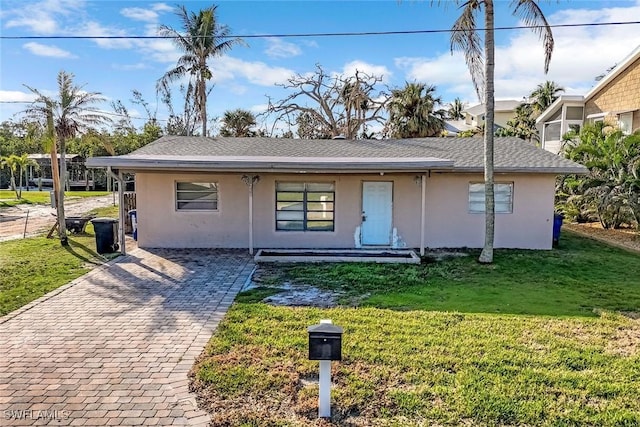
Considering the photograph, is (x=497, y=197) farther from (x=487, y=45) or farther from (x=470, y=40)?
(x=470, y=40)

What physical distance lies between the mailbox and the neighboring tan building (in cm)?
4458

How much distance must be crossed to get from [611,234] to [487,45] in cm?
943

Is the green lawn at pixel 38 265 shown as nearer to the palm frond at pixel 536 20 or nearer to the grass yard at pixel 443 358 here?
the grass yard at pixel 443 358

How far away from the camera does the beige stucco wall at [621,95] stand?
1944 cm

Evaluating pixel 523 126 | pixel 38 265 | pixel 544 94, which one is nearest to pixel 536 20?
pixel 38 265

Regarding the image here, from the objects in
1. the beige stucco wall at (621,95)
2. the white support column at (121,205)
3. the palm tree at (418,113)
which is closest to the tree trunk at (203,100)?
the palm tree at (418,113)

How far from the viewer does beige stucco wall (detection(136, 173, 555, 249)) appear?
12.5 meters

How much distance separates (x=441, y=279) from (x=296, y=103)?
2658cm

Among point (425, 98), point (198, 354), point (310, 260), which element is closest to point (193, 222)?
point (310, 260)

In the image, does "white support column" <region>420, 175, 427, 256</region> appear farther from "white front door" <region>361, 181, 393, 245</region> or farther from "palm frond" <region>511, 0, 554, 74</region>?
"palm frond" <region>511, 0, 554, 74</region>

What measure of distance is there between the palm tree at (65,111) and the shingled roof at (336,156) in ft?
5.91

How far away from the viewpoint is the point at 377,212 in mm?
12641

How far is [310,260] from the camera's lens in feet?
35.8

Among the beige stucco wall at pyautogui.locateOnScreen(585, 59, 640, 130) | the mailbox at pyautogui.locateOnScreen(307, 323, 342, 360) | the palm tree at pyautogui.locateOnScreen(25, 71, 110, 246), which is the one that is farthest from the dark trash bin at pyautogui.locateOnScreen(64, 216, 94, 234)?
the beige stucco wall at pyautogui.locateOnScreen(585, 59, 640, 130)
